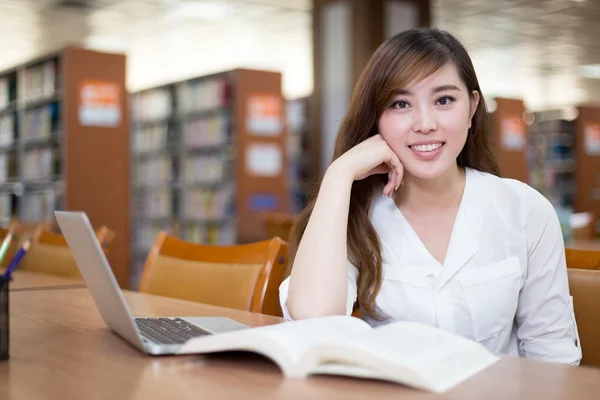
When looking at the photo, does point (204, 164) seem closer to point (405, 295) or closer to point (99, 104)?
point (99, 104)

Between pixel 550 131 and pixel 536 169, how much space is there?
68 cm

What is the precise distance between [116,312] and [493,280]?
758 millimetres

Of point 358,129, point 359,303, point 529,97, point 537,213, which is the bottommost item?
point 359,303

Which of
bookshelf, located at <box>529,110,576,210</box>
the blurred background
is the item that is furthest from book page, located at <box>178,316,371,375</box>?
bookshelf, located at <box>529,110,576,210</box>

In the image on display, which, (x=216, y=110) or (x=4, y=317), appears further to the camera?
(x=216, y=110)

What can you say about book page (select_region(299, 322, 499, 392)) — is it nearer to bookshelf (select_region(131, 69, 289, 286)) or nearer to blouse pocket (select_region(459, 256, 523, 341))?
blouse pocket (select_region(459, 256, 523, 341))

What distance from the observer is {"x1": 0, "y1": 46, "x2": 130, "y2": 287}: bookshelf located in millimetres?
6574

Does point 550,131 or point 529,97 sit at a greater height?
point 529,97

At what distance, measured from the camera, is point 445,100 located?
1505mm

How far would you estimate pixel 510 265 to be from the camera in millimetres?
1478

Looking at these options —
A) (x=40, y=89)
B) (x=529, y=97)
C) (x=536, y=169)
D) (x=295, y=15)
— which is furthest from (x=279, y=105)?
(x=529, y=97)

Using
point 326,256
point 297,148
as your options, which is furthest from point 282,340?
point 297,148

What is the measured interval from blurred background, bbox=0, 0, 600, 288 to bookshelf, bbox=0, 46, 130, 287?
13 millimetres

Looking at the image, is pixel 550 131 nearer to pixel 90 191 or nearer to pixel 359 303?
pixel 90 191
